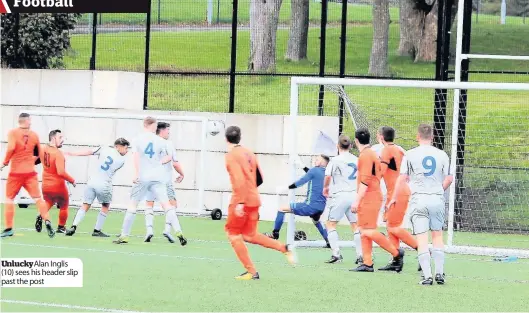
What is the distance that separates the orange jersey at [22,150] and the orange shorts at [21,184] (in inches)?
2.6

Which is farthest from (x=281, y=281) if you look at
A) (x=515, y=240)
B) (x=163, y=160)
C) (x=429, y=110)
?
(x=429, y=110)

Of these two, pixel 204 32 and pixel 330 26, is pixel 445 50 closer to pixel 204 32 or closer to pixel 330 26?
pixel 330 26

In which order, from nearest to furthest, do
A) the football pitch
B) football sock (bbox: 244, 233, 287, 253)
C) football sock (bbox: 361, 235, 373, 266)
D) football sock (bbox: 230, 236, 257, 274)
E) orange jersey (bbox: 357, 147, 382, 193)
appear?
the football pitch → football sock (bbox: 230, 236, 257, 274) → football sock (bbox: 244, 233, 287, 253) → orange jersey (bbox: 357, 147, 382, 193) → football sock (bbox: 361, 235, 373, 266)

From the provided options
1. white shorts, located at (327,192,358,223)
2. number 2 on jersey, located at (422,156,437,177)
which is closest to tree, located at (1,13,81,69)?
white shorts, located at (327,192,358,223)

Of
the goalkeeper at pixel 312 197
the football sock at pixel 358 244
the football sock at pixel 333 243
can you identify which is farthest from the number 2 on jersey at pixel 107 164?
the football sock at pixel 358 244

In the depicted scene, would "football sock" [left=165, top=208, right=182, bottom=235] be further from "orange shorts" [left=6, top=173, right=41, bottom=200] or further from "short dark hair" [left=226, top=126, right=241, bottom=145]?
"short dark hair" [left=226, top=126, right=241, bottom=145]

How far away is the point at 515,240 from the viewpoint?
64.4 ft

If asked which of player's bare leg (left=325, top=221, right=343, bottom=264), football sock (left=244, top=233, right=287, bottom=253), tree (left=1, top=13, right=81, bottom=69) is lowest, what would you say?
player's bare leg (left=325, top=221, right=343, bottom=264)

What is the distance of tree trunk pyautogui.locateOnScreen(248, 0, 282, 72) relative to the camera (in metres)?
22.2

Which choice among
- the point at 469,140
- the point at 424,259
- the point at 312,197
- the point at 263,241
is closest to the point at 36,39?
the point at 469,140

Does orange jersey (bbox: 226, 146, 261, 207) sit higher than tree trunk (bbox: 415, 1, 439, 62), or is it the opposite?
tree trunk (bbox: 415, 1, 439, 62)

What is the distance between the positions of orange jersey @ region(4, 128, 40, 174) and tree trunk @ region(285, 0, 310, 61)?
6.38 m

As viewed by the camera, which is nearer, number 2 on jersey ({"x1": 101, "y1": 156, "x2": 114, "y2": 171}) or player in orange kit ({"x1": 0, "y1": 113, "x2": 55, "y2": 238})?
player in orange kit ({"x1": 0, "y1": 113, "x2": 55, "y2": 238})

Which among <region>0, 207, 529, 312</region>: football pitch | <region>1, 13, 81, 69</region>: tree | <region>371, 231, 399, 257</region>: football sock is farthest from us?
<region>1, 13, 81, 69</region>: tree
